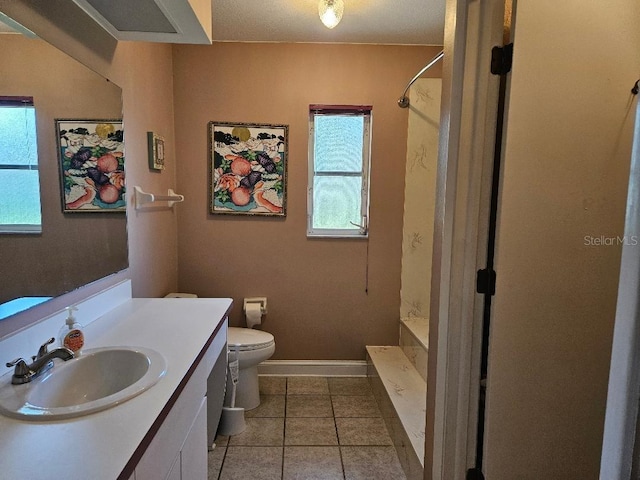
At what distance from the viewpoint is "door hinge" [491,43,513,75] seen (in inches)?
47.2

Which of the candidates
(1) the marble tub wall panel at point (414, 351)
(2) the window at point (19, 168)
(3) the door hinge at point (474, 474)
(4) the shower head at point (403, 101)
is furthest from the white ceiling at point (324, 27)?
(3) the door hinge at point (474, 474)

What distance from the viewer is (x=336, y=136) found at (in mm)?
2709

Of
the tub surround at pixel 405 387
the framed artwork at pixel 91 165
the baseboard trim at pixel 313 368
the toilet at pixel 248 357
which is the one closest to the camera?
the framed artwork at pixel 91 165

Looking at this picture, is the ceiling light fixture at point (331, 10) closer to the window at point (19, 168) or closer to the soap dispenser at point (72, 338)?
the window at point (19, 168)

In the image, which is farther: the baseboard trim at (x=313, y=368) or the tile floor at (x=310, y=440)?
the baseboard trim at (x=313, y=368)

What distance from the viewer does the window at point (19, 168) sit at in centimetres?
102

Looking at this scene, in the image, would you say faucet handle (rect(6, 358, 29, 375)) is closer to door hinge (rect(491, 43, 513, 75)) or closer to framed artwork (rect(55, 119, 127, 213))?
framed artwork (rect(55, 119, 127, 213))

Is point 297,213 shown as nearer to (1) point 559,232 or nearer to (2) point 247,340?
(2) point 247,340

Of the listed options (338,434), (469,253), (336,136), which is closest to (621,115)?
(469,253)

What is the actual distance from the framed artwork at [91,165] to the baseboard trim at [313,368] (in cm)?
168

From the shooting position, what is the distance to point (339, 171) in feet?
8.98

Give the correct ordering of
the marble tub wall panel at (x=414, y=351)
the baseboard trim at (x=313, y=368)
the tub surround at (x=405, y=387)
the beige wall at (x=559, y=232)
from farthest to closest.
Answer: the baseboard trim at (x=313, y=368)
the marble tub wall panel at (x=414, y=351)
the tub surround at (x=405, y=387)
the beige wall at (x=559, y=232)

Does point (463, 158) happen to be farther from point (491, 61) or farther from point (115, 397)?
point (115, 397)

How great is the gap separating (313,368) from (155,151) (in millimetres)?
1933
